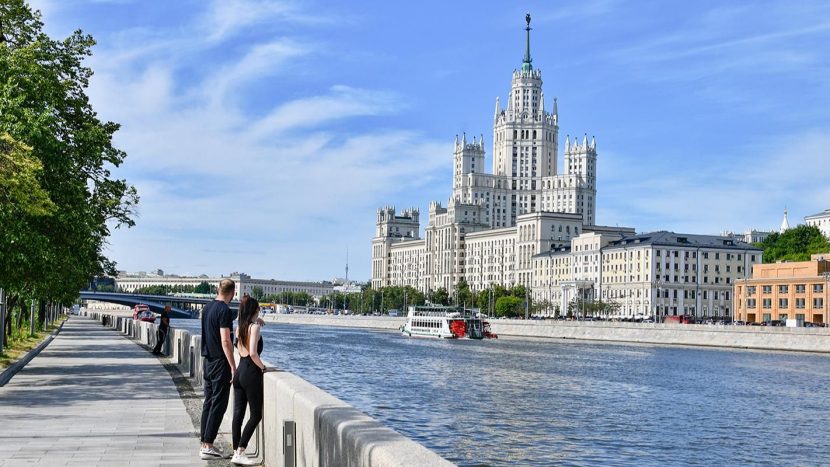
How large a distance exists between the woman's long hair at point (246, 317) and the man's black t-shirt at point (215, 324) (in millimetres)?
449

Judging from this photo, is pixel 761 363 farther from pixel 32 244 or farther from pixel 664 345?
pixel 32 244

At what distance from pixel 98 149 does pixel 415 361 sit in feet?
123

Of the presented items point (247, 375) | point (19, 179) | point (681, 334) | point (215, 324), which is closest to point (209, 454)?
point (247, 375)

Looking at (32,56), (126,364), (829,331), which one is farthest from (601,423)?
A: (829,331)

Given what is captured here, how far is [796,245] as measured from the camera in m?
172

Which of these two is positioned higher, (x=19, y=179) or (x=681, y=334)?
(x=19, y=179)

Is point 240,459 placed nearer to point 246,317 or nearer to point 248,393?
point 248,393

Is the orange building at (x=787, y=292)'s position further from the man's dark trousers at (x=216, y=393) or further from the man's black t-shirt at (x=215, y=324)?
the man's black t-shirt at (x=215, y=324)

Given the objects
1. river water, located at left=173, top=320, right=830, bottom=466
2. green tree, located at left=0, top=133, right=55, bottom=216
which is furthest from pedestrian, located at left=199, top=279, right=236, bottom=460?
river water, located at left=173, top=320, right=830, bottom=466

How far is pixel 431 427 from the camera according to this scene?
30.1 meters

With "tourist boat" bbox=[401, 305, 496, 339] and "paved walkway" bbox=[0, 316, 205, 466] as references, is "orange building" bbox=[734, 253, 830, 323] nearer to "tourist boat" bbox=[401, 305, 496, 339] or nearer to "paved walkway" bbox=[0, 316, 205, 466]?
"tourist boat" bbox=[401, 305, 496, 339]

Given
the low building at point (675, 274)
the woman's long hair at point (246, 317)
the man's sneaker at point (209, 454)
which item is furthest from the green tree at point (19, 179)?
the low building at point (675, 274)

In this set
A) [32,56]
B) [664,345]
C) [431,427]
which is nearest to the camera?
[32,56]

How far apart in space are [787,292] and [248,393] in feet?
408
